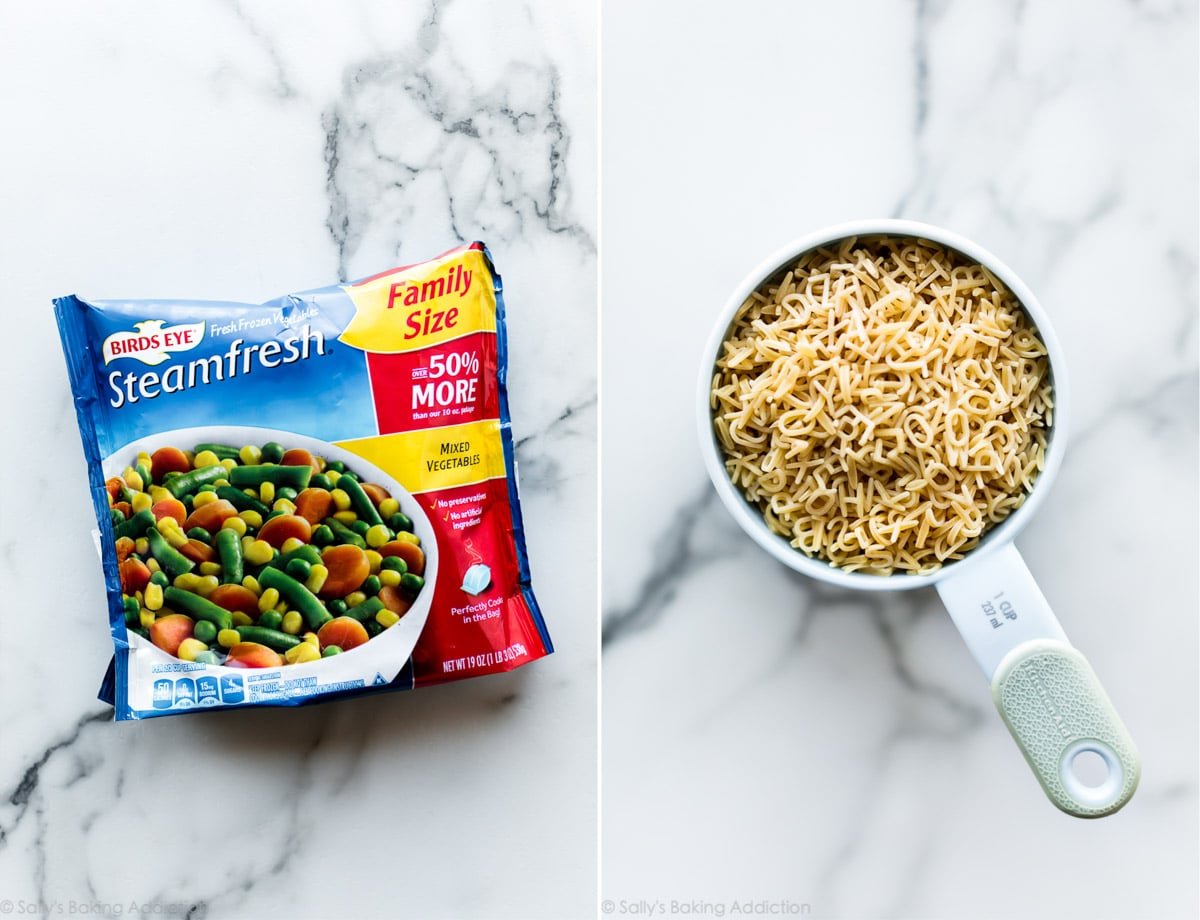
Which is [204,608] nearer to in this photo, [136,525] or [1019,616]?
[136,525]

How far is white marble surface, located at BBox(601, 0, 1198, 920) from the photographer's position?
0.99 meters

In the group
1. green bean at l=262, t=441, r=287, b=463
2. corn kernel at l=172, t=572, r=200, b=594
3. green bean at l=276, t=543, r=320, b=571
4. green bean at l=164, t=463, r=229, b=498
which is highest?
green bean at l=262, t=441, r=287, b=463

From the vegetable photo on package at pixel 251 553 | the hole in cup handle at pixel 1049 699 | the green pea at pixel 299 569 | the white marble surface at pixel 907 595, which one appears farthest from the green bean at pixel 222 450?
the hole in cup handle at pixel 1049 699

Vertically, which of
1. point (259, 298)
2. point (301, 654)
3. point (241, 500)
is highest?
point (259, 298)

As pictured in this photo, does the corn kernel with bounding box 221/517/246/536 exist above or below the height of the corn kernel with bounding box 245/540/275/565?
above

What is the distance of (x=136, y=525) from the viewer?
0.92m

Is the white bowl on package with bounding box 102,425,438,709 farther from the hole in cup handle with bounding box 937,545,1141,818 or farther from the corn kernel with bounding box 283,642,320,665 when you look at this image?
the hole in cup handle with bounding box 937,545,1141,818

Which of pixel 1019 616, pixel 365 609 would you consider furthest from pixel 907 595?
pixel 365 609

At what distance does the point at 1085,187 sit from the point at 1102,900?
26.5 inches

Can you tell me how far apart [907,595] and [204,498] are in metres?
0.64

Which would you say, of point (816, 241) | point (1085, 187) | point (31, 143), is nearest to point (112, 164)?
point (31, 143)

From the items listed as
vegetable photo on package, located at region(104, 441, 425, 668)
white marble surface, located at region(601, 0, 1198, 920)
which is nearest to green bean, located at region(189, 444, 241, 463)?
vegetable photo on package, located at region(104, 441, 425, 668)

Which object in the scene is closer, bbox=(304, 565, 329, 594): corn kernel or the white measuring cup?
the white measuring cup

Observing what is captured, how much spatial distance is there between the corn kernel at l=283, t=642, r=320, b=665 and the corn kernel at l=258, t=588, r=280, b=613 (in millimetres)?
41
